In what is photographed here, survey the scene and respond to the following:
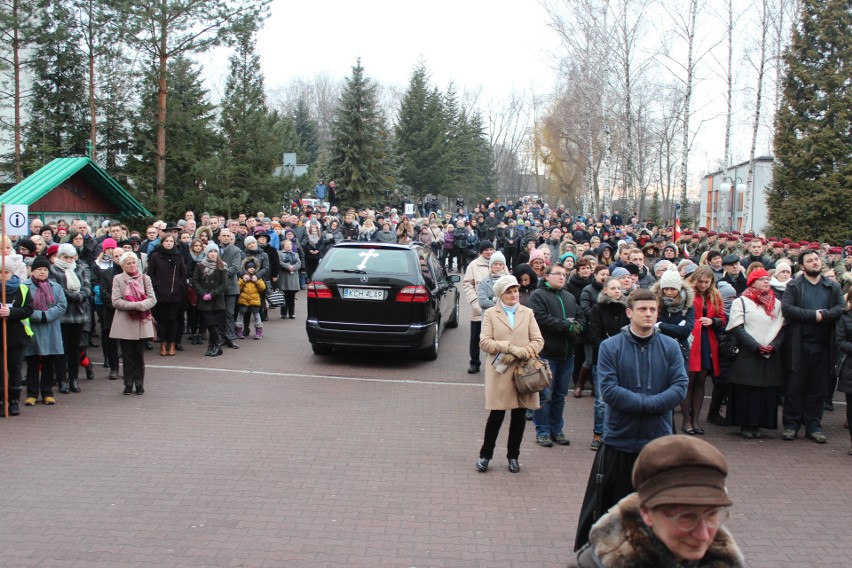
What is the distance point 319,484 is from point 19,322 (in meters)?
4.59

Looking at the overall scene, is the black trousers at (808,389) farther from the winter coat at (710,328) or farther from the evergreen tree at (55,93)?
the evergreen tree at (55,93)

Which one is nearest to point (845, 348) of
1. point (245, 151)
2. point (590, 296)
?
point (590, 296)

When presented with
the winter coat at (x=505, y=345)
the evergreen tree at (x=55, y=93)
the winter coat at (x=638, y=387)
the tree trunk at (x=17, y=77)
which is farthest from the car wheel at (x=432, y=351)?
the tree trunk at (x=17, y=77)

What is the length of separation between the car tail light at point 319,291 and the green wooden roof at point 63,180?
8990 mm

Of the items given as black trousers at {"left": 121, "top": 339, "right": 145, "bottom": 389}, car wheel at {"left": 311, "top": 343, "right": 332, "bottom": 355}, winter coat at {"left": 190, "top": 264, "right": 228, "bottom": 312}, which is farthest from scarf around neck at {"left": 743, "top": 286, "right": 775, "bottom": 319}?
winter coat at {"left": 190, "top": 264, "right": 228, "bottom": 312}

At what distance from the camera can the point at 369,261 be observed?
1164cm

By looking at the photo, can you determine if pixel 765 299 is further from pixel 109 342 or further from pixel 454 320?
pixel 109 342

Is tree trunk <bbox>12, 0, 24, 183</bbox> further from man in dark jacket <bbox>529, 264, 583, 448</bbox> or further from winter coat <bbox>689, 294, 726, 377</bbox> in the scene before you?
winter coat <bbox>689, 294, 726, 377</bbox>

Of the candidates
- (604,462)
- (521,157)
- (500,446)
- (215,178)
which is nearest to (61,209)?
(215,178)

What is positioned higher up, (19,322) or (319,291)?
(319,291)

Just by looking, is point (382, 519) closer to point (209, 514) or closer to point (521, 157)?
point (209, 514)

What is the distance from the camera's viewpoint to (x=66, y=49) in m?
26.9

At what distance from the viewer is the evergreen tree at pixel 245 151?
2611 cm

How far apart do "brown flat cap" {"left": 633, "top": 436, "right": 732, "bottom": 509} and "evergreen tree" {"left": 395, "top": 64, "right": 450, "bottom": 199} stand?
166ft
